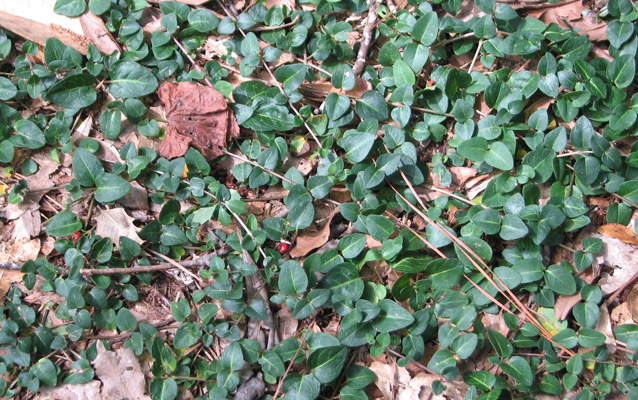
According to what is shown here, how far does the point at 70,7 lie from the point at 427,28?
2.41 metres

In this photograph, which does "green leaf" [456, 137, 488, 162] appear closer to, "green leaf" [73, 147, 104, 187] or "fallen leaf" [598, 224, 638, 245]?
"fallen leaf" [598, 224, 638, 245]

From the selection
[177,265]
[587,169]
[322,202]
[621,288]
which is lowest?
[621,288]

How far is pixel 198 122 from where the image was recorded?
3.19 metres

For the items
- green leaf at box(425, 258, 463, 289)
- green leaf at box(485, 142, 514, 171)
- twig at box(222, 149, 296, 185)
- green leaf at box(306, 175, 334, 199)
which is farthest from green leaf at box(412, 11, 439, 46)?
green leaf at box(425, 258, 463, 289)

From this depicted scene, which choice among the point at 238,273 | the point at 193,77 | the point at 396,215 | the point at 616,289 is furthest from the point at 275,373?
the point at 616,289

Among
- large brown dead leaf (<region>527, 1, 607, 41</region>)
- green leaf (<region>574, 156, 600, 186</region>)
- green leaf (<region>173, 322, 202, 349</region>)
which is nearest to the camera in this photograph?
green leaf (<region>173, 322, 202, 349</region>)

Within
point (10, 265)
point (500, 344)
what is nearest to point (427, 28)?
point (500, 344)

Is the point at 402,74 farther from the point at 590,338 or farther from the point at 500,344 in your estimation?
the point at 590,338

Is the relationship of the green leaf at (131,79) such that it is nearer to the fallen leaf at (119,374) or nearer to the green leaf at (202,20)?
the green leaf at (202,20)

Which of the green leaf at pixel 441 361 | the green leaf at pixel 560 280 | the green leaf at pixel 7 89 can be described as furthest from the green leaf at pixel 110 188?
the green leaf at pixel 560 280

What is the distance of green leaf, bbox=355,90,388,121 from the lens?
10.5ft

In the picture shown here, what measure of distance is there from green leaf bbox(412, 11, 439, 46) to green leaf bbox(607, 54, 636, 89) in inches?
47.3

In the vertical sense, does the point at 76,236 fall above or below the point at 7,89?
below

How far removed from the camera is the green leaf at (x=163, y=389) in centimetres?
280
